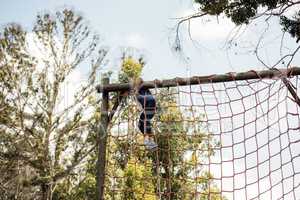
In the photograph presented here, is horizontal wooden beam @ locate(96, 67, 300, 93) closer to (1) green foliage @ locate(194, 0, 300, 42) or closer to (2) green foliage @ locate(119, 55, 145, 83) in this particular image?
(1) green foliage @ locate(194, 0, 300, 42)

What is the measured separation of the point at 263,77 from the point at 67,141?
40.0ft

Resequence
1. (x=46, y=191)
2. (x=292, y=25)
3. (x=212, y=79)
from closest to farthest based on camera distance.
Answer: (x=212, y=79)
(x=292, y=25)
(x=46, y=191)

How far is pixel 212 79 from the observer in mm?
3838

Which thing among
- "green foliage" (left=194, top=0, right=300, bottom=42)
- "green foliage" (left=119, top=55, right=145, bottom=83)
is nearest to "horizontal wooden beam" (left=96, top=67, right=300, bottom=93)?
"green foliage" (left=194, top=0, right=300, bottom=42)

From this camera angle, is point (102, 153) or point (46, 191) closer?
point (102, 153)

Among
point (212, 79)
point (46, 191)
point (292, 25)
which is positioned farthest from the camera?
point (46, 191)

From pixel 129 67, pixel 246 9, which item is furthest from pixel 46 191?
pixel 246 9

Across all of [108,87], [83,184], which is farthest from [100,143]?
[83,184]

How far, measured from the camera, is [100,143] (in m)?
3.88

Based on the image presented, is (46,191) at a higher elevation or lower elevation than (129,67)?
lower

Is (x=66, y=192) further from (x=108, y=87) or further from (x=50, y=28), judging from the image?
(x=108, y=87)

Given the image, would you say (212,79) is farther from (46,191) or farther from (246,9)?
(46,191)

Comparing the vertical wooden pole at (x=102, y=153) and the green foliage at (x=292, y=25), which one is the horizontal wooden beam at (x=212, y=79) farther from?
the green foliage at (x=292, y=25)

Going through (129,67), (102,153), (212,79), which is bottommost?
(102,153)
